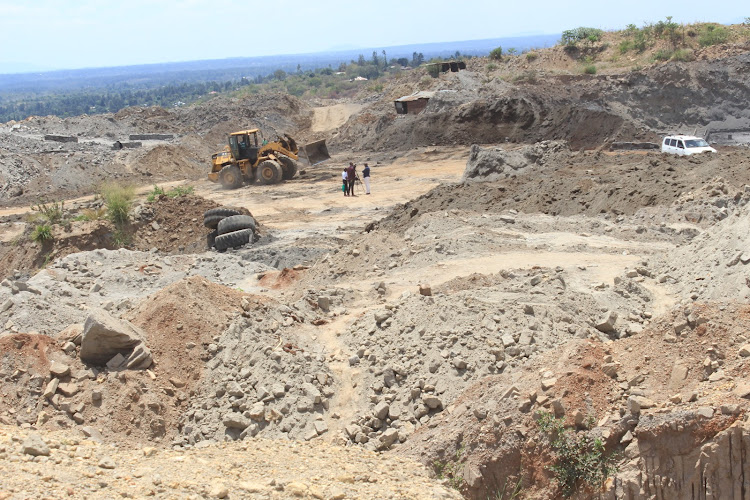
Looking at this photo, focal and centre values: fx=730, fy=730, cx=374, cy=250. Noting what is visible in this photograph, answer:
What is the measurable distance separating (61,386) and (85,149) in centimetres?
2885

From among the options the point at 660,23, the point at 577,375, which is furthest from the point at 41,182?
the point at 660,23

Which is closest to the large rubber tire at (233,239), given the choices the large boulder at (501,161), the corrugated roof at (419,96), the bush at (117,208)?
the bush at (117,208)

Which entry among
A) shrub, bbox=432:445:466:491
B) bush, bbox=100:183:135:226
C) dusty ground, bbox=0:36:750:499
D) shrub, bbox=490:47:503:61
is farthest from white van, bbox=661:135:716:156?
shrub, bbox=490:47:503:61

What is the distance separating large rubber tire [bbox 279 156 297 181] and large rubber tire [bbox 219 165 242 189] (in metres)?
1.60

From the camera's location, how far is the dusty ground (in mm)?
5836

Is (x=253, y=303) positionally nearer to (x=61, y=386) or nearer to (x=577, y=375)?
(x=61, y=386)

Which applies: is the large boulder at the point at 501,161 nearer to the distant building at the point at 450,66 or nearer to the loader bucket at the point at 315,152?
the loader bucket at the point at 315,152

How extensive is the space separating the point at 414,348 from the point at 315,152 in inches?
822

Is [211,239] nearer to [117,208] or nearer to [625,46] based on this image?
[117,208]

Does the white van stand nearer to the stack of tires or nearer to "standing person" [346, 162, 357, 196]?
"standing person" [346, 162, 357, 196]

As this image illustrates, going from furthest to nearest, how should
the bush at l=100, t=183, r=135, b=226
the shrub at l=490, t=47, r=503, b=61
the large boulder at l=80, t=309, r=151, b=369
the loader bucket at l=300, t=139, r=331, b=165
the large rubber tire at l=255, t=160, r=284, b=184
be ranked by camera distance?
1. the shrub at l=490, t=47, r=503, b=61
2. the loader bucket at l=300, t=139, r=331, b=165
3. the large rubber tire at l=255, t=160, r=284, b=184
4. the bush at l=100, t=183, r=135, b=226
5. the large boulder at l=80, t=309, r=151, b=369

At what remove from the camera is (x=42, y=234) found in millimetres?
16641

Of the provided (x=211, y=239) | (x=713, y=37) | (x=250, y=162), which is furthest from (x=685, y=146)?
(x=713, y=37)

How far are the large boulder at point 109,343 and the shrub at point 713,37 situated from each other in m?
39.3
